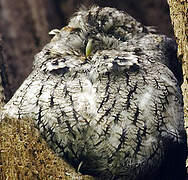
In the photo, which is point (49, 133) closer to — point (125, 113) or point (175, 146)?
point (125, 113)

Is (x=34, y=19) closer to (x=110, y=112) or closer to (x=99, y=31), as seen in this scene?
(x=99, y=31)

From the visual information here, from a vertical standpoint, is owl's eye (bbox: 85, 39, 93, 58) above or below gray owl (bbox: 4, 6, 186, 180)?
above

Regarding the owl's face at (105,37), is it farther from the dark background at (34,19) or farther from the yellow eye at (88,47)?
the dark background at (34,19)

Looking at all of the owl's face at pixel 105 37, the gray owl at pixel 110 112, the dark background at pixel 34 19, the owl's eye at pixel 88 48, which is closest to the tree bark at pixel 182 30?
the gray owl at pixel 110 112

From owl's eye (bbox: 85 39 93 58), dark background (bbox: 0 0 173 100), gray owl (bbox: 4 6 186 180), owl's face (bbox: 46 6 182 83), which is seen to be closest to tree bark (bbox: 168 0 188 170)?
gray owl (bbox: 4 6 186 180)

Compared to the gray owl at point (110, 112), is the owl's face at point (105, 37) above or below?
above

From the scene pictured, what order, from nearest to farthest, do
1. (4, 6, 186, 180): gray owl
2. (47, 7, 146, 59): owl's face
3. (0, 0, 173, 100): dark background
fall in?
(4, 6, 186, 180): gray owl < (47, 7, 146, 59): owl's face < (0, 0, 173, 100): dark background

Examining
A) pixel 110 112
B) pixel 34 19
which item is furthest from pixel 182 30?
pixel 34 19

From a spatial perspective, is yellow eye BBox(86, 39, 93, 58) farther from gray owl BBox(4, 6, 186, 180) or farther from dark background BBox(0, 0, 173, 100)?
dark background BBox(0, 0, 173, 100)
